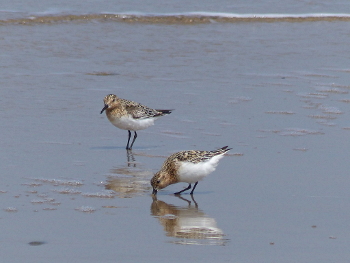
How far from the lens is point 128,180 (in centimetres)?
747

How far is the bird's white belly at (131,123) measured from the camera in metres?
9.17

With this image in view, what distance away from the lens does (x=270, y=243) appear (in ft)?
18.7

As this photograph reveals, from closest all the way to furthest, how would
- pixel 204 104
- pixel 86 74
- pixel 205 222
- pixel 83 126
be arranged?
pixel 205 222 < pixel 83 126 < pixel 204 104 < pixel 86 74

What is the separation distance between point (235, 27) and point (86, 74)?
617 centimetres

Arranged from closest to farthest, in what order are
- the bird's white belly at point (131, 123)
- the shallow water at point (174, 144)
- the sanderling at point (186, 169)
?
the shallow water at point (174, 144)
the sanderling at point (186, 169)
the bird's white belly at point (131, 123)

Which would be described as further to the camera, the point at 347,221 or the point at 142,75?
the point at 142,75

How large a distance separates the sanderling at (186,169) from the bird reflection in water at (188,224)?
0.20 m

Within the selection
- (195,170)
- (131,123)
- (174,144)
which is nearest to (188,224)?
(195,170)

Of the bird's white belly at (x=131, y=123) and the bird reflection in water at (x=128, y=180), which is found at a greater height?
the bird's white belly at (x=131, y=123)

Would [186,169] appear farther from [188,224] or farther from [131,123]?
[131,123]

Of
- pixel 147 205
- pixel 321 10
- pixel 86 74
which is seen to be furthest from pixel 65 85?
pixel 321 10

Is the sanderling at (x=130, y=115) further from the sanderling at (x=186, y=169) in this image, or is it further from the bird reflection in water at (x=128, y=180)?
the sanderling at (x=186, y=169)

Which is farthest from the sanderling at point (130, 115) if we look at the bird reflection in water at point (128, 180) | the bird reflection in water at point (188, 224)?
the bird reflection in water at point (188, 224)

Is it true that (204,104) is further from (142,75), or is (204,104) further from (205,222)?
(205,222)
